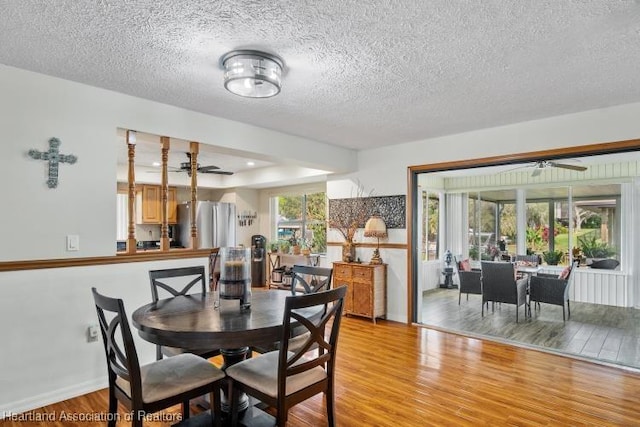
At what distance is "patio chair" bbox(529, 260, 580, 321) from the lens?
5109 millimetres

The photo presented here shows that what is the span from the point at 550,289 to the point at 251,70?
502 cm

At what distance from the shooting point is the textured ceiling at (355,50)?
6.37ft

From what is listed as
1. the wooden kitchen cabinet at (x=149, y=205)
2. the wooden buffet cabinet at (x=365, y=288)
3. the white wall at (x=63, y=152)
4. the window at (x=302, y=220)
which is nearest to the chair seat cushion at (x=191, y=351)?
the white wall at (x=63, y=152)

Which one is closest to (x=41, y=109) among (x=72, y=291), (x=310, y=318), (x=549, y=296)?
(x=72, y=291)

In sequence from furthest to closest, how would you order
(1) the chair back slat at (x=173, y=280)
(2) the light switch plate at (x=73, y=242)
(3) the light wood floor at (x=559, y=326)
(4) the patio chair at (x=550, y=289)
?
(4) the patio chair at (x=550, y=289), (3) the light wood floor at (x=559, y=326), (1) the chair back slat at (x=173, y=280), (2) the light switch plate at (x=73, y=242)

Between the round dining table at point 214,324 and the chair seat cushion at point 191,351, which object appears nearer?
the round dining table at point 214,324

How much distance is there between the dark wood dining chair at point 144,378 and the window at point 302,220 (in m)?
5.28

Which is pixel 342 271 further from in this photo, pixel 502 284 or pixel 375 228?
pixel 502 284

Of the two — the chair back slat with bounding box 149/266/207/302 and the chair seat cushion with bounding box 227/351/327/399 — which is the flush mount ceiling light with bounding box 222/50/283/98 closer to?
the chair back slat with bounding box 149/266/207/302

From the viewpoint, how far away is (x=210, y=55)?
2.45 meters

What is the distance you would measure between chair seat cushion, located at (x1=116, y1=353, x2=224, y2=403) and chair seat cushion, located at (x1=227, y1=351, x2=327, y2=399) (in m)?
0.12

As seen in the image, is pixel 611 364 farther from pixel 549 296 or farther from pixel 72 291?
pixel 72 291

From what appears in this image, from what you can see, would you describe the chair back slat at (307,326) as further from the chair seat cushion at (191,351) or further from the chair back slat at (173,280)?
the chair back slat at (173,280)

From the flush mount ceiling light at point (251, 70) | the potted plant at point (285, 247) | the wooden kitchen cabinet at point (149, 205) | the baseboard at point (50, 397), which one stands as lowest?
the baseboard at point (50, 397)
